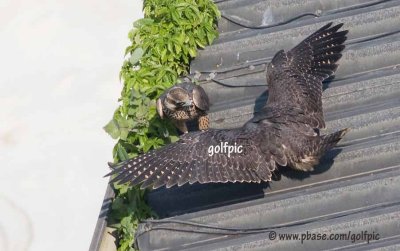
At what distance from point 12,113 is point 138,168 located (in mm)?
5268

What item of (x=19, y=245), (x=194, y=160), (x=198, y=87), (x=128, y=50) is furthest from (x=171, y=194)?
(x=19, y=245)

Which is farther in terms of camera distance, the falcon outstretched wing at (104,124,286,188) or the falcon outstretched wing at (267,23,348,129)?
the falcon outstretched wing at (267,23,348,129)

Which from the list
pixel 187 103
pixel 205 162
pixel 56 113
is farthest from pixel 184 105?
pixel 56 113

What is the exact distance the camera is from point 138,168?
1013cm

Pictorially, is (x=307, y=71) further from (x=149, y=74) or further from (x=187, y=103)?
(x=149, y=74)

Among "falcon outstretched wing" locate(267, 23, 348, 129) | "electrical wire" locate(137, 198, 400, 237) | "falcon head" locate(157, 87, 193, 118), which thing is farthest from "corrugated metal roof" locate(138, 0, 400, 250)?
"falcon head" locate(157, 87, 193, 118)

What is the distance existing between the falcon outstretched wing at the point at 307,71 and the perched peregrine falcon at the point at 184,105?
0.55 metres

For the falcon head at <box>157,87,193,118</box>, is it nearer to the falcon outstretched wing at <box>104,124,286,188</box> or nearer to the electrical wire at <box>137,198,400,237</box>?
the falcon outstretched wing at <box>104,124,286,188</box>

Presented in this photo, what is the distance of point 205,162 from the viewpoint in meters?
10.1

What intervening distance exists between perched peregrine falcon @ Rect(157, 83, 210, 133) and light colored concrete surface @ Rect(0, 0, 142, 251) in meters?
2.31

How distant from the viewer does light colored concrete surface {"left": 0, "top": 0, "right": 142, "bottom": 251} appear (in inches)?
525

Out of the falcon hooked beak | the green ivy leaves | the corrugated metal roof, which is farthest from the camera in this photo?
the falcon hooked beak

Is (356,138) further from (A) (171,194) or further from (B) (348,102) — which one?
(A) (171,194)

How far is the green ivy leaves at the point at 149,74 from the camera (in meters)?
10.3
